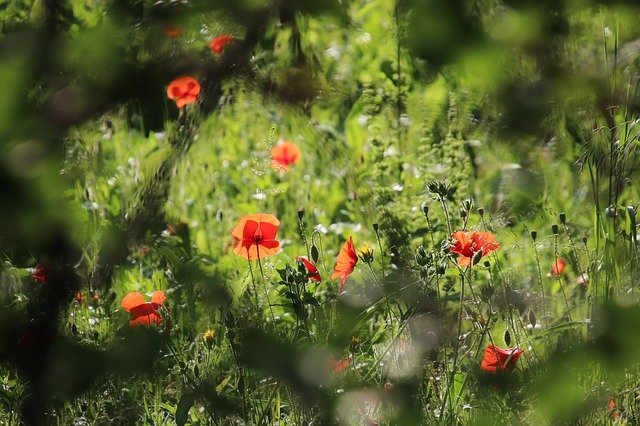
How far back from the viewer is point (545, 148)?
5.34 feet

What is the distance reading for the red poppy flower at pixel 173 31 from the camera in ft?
2.51

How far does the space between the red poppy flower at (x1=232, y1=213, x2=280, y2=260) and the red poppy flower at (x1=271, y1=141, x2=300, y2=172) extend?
0.82 meters

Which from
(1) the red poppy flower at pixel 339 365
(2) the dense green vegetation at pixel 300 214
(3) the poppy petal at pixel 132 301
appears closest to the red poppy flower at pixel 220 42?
(2) the dense green vegetation at pixel 300 214

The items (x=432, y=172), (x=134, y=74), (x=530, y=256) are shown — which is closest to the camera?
(x=134, y=74)

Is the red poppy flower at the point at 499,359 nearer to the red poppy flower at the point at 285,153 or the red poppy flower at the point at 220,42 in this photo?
the red poppy flower at the point at 220,42

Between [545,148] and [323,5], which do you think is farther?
[545,148]

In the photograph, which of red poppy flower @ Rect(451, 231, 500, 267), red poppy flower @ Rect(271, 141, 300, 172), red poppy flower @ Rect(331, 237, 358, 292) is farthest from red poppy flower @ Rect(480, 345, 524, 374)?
red poppy flower @ Rect(271, 141, 300, 172)

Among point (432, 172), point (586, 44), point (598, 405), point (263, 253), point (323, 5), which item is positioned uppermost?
point (323, 5)

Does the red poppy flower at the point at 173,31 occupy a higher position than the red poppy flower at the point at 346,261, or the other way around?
the red poppy flower at the point at 173,31

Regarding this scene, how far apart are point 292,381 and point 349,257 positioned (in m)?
0.83

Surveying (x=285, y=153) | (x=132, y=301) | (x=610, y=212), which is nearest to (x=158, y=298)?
(x=132, y=301)

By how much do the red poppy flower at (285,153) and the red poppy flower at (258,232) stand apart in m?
0.82

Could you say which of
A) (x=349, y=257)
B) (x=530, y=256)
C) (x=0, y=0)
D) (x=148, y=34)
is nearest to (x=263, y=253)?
(x=349, y=257)

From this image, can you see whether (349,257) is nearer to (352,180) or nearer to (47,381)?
(352,180)
